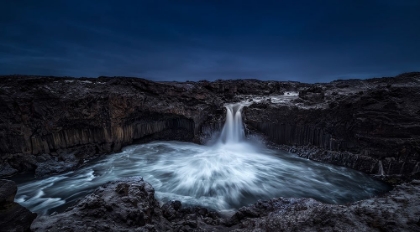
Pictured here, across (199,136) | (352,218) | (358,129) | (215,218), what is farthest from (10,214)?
(358,129)

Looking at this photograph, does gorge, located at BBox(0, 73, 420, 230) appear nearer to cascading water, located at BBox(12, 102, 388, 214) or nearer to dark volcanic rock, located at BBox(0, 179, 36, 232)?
cascading water, located at BBox(12, 102, 388, 214)

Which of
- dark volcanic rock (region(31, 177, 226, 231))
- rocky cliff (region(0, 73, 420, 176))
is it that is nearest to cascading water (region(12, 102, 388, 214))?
rocky cliff (region(0, 73, 420, 176))

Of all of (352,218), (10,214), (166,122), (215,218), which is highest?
(166,122)

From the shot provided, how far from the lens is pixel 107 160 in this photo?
1030 cm

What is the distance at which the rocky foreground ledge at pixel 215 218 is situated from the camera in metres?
3.38

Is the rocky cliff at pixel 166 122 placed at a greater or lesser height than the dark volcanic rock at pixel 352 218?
greater

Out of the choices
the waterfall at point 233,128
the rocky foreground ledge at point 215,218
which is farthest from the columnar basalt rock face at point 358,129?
the rocky foreground ledge at point 215,218

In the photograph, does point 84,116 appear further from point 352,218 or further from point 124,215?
point 352,218

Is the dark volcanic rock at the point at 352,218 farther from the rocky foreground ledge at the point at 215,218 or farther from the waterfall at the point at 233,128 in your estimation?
the waterfall at the point at 233,128

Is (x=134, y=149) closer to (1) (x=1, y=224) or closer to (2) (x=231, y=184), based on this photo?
(2) (x=231, y=184)

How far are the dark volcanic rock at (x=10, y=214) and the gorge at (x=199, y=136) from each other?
2.54 metres

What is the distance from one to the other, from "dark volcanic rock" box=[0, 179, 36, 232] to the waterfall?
11.3m

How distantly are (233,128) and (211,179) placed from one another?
236 inches

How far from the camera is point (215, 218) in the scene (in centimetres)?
516
